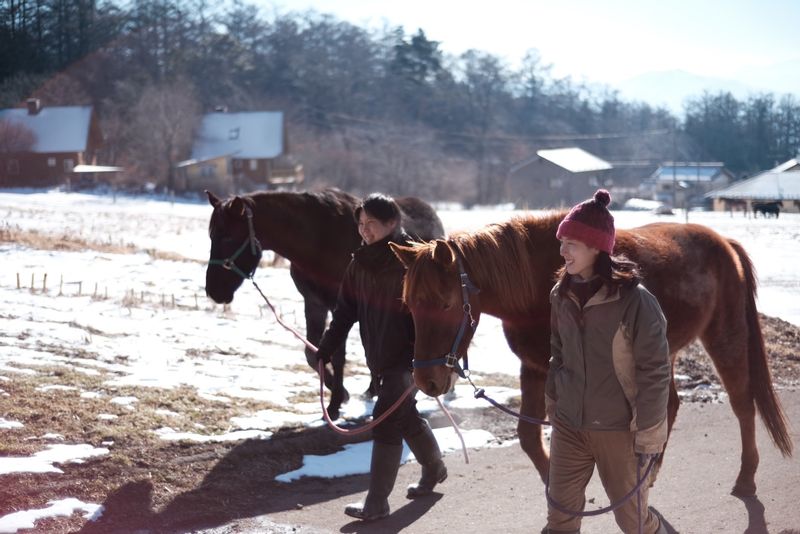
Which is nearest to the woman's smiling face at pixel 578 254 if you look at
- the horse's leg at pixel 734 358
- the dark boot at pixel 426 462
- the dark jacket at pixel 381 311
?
the dark jacket at pixel 381 311

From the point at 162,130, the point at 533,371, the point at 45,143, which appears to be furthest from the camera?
the point at 162,130

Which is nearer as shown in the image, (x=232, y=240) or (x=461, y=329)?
(x=461, y=329)

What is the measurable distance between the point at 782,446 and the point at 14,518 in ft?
16.1

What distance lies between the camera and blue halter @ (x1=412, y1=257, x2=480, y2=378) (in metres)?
3.97

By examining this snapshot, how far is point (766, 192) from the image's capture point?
186ft

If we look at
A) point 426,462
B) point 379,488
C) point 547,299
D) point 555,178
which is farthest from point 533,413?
point 555,178

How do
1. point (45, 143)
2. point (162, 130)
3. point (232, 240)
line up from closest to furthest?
point (232, 240), point (45, 143), point (162, 130)

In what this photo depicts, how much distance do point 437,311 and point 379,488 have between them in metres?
1.45

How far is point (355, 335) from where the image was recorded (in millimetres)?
10727

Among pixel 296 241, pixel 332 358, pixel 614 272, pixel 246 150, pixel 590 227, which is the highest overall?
pixel 246 150

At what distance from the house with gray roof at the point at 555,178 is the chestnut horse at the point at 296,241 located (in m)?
46.1

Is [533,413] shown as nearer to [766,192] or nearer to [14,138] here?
[14,138]

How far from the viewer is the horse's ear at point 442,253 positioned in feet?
13.0

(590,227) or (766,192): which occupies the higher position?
(766,192)
